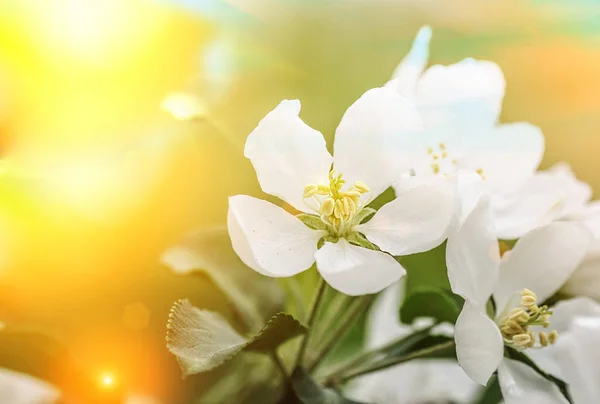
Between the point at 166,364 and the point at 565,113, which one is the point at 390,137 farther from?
the point at 565,113

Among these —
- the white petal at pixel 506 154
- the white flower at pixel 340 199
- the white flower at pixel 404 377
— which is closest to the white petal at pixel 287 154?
the white flower at pixel 340 199

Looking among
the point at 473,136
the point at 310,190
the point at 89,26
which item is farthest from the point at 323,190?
the point at 89,26

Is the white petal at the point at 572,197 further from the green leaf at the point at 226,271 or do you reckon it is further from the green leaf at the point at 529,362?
the green leaf at the point at 226,271

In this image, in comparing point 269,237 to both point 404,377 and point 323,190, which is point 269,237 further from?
point 404,377

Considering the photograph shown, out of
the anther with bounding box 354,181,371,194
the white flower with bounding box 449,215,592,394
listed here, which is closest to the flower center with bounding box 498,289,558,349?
the white flower with bounding box 449,215,592,394

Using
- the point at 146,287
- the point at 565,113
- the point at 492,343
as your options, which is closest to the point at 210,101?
the point at 146,287
